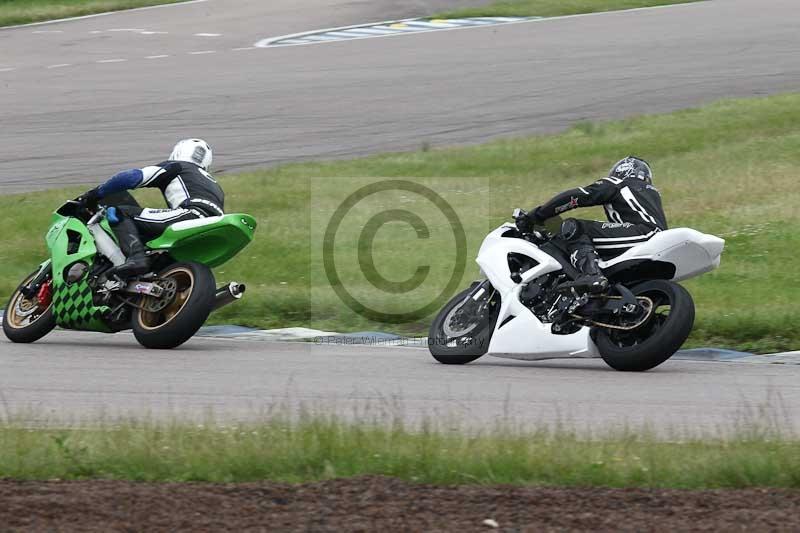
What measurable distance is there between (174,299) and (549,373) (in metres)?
3.15

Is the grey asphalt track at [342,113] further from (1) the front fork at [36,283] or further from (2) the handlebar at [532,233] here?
(2) the handlebar at [532,233]

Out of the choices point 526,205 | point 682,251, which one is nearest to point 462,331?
point 682,251

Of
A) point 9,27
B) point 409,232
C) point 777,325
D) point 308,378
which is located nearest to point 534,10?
point 9,27

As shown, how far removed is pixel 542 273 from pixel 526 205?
22.1 ft

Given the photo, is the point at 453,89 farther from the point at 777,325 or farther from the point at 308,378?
the point at 308,378

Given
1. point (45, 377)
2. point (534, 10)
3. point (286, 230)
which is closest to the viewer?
point (45, 377)

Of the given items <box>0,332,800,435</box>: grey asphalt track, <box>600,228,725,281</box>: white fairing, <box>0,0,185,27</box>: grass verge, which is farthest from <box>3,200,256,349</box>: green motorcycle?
<box>0,0,185,27</box>: grass verge

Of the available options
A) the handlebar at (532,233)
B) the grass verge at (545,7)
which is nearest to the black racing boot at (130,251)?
the handlebar at (532,233)

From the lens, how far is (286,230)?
52.9 feet

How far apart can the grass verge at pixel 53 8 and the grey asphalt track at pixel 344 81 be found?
1430 mm

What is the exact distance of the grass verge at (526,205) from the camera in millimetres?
12875

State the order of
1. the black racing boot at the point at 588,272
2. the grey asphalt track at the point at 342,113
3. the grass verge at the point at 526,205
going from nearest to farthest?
1. the grey asphalt track at the point at 342,113
2. the black racing boot at the point at 588,272
3. the grass verge at the point at 526,205

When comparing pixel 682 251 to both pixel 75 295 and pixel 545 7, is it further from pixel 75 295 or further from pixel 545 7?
pixel 545 7

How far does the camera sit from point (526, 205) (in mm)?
16969
